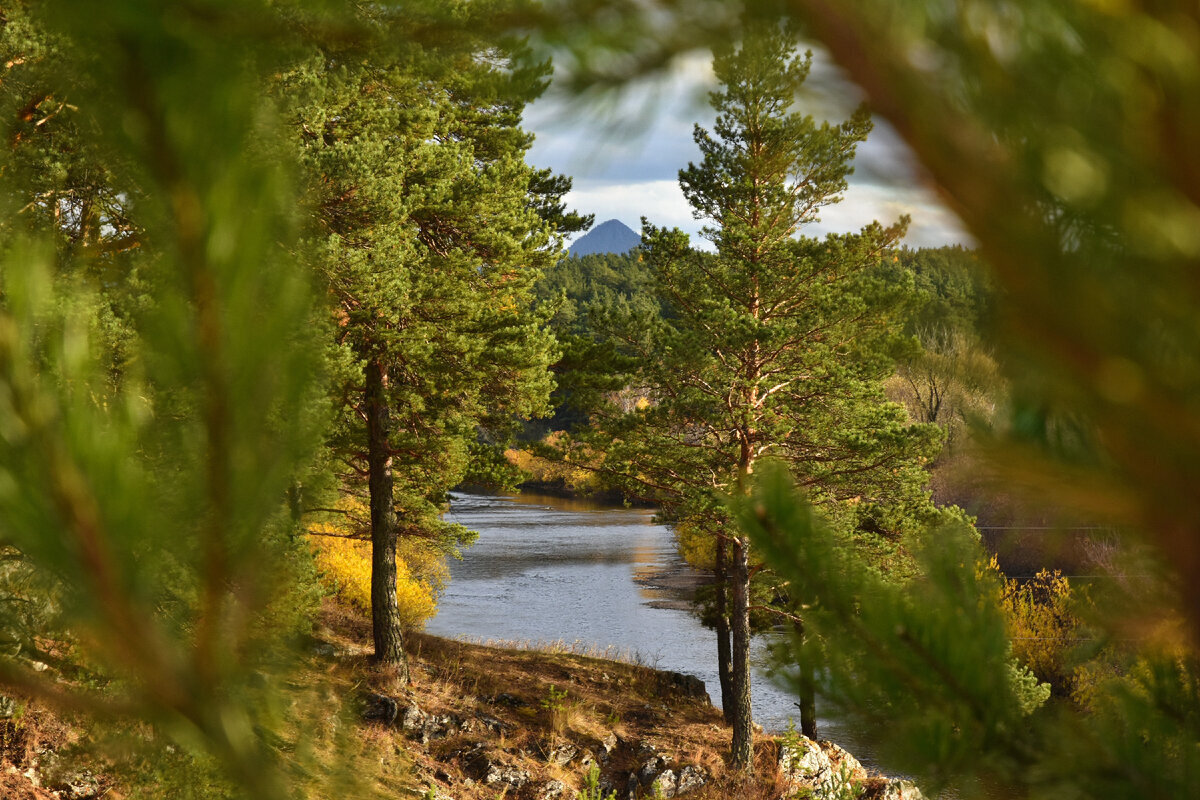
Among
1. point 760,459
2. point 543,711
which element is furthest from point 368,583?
point 760,459

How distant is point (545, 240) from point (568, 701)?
21.8ft

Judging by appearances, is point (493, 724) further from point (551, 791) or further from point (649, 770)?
point (649, 770)

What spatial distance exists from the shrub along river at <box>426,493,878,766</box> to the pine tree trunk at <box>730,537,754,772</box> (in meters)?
0.76

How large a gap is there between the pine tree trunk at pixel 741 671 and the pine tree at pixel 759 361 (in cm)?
2

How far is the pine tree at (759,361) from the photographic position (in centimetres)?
1052

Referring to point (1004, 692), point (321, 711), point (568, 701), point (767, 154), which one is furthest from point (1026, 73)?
point (568, 701)

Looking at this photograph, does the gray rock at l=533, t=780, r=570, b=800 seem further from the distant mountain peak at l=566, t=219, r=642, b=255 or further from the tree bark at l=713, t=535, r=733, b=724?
the distant mountain peak at l=566, t=219, r=642, b=255

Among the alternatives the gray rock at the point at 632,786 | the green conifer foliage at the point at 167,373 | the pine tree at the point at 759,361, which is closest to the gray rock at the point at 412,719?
the gray rock at the point at 632,786

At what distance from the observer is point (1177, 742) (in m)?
1.28

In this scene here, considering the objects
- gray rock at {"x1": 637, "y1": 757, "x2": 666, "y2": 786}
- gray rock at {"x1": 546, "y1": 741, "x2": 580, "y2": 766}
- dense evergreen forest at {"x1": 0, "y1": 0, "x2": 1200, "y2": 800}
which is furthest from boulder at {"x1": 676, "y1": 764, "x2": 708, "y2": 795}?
dense evergreen forest at {"x1": 0, "y1": 0, "x2": 1200, "y2": 800}

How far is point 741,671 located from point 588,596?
10686 millimetres

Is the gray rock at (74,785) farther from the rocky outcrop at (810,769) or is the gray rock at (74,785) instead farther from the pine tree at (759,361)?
the rocky outcrop at (810,769)

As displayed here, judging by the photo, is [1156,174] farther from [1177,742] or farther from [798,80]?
[1177,742]

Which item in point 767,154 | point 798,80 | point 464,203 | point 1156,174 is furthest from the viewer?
point 767,154
